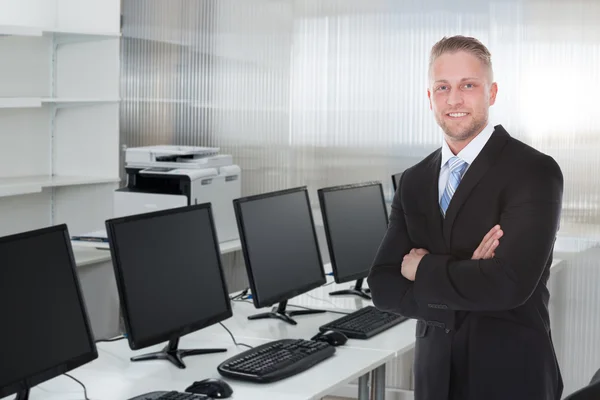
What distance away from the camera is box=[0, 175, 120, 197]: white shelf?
4.62 meters

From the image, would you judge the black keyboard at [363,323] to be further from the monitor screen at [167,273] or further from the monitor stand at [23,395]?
the monitor stand at [23,395]

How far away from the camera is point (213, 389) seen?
2.45m

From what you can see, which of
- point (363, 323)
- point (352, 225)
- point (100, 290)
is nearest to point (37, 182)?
point (100, 290)

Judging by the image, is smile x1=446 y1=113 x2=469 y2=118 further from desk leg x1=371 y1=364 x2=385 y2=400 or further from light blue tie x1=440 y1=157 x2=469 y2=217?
desk leg x1=371 y1=364 x2=385 y2=400

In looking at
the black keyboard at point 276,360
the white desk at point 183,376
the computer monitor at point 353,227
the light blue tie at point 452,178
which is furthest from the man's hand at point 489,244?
the computer monitor at point 353,227

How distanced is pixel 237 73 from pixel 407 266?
3.48 meters

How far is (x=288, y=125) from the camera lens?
215 inches

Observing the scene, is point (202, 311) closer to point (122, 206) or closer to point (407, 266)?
point (407, 266)

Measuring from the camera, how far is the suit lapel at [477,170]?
201 centimetres

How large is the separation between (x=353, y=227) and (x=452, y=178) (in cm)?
182

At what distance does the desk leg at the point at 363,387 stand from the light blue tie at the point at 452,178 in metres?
1.47

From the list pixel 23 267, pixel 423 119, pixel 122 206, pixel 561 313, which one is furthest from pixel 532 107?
pixel 23 267

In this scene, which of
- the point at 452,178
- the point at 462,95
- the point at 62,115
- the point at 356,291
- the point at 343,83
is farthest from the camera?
the point at 62,115

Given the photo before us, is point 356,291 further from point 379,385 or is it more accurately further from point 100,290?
point 100,290
